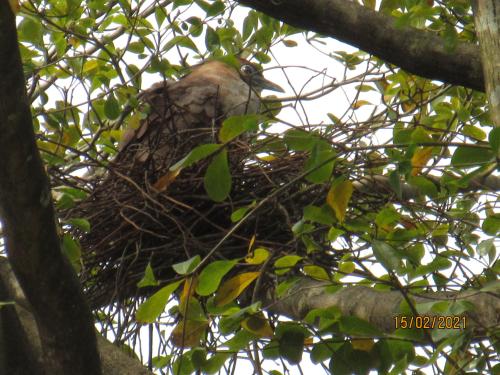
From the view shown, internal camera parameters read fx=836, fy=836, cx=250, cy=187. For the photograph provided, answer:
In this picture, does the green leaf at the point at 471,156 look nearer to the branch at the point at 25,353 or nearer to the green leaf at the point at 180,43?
the branch at the point at 25,353

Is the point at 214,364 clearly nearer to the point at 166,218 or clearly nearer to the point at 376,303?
the point at 376,303

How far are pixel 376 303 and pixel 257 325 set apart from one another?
502 mm

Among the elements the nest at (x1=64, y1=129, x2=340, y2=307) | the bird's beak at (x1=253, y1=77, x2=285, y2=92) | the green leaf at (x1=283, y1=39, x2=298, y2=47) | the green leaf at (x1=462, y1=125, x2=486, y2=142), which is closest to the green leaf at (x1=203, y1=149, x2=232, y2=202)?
the nest at (x1=64, y1=129, x2=340, y2=307)

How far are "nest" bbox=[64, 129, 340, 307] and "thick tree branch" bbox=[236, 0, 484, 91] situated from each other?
68 centimetres

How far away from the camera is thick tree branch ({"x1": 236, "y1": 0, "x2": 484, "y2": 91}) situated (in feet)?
8.10

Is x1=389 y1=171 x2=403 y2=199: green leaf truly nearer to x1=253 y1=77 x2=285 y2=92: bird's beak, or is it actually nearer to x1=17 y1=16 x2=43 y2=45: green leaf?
x1=17 y1=16 x2=43 y2=45: green leaf

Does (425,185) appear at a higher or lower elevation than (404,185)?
lower

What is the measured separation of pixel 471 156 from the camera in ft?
6.07

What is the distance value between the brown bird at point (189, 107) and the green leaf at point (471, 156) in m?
1.44

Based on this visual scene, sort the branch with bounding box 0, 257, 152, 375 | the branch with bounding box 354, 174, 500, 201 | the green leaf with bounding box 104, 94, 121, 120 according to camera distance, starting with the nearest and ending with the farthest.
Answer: the branch with bounding box 0, 257, 152, 375, the branch with bounding box 354, 174, 500, 201, the green leaf with bounding box 104, 94, 121, 120

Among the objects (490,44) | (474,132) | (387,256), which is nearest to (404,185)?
(474,132)

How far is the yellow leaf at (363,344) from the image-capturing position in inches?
82.8

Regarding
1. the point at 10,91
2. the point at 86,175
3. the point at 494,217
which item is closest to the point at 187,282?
the point at 10,91

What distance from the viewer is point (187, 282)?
7.10 ft
